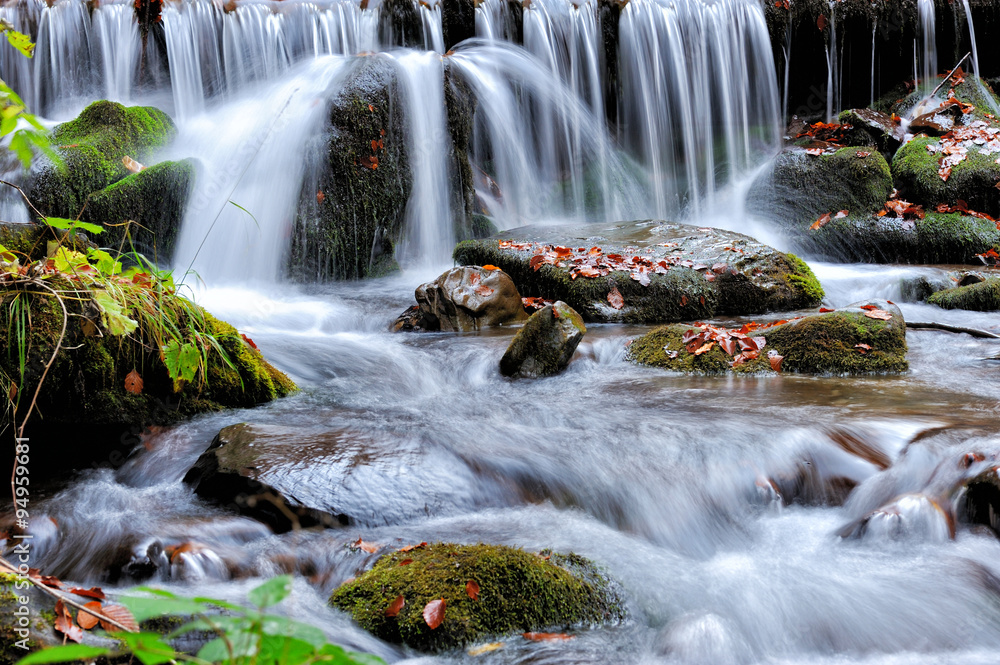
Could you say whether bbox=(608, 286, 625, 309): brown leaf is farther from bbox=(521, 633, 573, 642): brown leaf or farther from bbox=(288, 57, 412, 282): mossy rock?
bbox=(521, 633, 573, 642): brown leaf

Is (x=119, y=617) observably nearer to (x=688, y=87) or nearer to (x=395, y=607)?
(x=395, y=607)

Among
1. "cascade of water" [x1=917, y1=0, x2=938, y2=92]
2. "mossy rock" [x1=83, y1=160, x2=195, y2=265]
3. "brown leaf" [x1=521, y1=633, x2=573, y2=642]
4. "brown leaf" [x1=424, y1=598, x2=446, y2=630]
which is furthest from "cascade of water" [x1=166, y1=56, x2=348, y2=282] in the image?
"cascade of water" [x1=917, y1=0, x2=938, y2=92]

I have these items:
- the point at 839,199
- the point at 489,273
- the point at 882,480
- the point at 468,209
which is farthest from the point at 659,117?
the point at 882,480

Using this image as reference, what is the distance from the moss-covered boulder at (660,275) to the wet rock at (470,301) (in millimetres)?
452

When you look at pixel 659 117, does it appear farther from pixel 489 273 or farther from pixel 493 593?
pixel 493 593

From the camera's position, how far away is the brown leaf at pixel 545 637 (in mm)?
2244

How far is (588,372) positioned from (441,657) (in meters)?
3.27

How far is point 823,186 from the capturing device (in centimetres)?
1020

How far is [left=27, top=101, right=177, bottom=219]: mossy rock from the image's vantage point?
821cm

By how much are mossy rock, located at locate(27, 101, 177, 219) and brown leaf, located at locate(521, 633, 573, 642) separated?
8.03 metres

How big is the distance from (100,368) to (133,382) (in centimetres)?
19

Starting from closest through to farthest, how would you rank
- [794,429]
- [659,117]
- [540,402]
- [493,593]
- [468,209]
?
A: [493,593]
[794,429]
[540,402]
[468,209]
[659,117]

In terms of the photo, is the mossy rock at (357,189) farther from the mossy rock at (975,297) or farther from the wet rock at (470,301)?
the mossy rock at (975,297)

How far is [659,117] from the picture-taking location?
12.9 m
